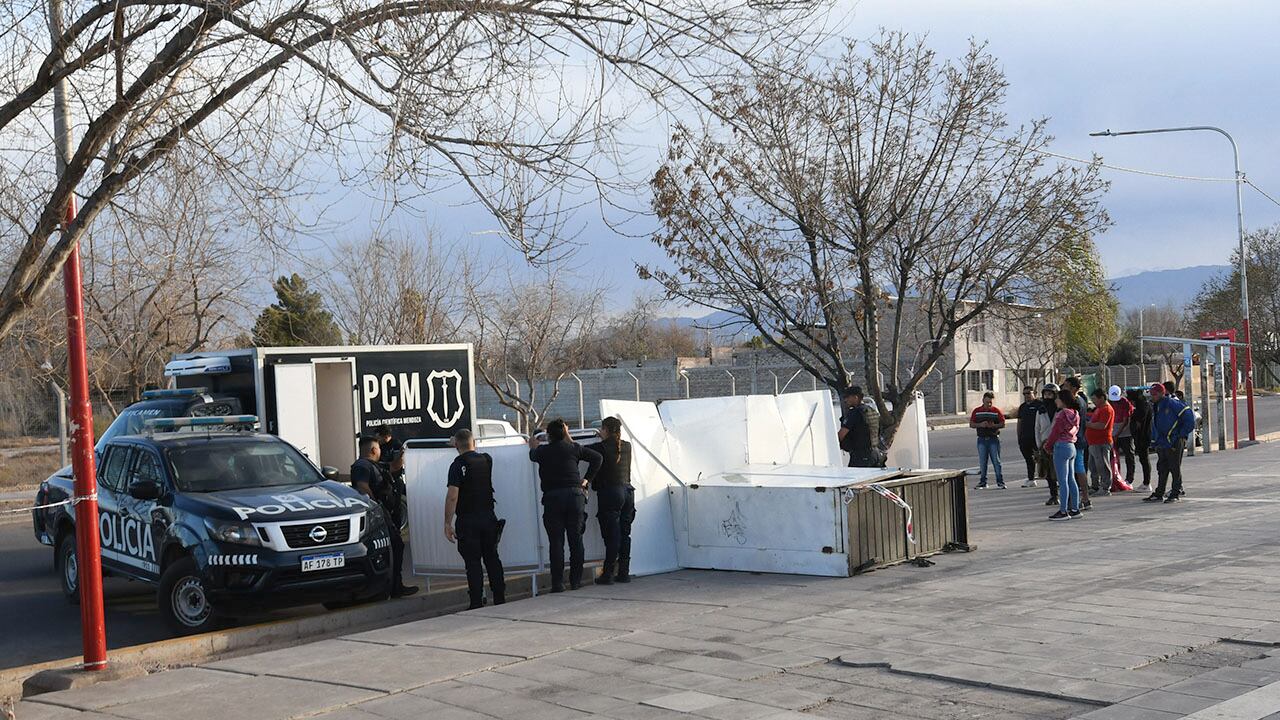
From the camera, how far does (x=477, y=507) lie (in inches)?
446

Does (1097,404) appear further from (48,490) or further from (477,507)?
(48,490)

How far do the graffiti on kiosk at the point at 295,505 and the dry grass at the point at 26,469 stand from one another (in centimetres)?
2006

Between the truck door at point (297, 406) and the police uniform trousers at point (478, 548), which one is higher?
the truck door at point (297, 406)

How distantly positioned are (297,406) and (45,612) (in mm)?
4362

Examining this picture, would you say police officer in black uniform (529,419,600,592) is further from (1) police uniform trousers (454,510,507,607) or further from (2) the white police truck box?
(2) the white police truck box

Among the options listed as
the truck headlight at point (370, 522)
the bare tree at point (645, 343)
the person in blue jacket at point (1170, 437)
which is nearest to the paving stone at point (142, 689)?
the truck headlight at point (370, 522)


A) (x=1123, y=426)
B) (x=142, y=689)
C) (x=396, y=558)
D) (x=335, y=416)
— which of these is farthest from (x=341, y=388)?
(x=1123, y=426)

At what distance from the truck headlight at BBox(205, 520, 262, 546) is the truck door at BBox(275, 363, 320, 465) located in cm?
507

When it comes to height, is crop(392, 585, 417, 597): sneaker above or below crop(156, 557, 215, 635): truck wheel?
below

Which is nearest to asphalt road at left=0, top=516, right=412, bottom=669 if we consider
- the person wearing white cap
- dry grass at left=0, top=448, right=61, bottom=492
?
the person wearing white cap

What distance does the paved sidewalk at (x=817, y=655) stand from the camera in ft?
23.1

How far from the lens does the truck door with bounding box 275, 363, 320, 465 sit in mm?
15945

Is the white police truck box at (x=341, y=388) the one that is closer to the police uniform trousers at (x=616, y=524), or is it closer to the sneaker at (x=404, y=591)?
the sneaker at (x=404, y=591)

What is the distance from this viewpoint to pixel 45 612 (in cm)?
1269
